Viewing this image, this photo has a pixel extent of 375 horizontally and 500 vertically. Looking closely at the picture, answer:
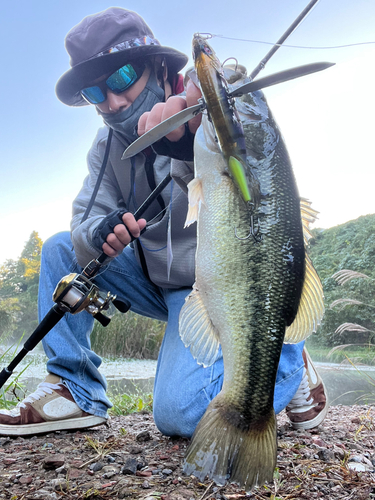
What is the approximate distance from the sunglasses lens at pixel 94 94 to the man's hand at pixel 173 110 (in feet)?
4.30

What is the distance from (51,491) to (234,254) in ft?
3.67

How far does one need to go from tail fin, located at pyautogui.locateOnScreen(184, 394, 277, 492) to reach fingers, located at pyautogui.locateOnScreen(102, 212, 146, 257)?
0.88 metres

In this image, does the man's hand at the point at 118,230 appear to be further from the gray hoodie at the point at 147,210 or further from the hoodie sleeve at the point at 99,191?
the hoodie sleeve at the point at 99,191

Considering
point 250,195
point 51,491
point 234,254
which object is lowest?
point 51,491

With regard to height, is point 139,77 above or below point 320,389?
above

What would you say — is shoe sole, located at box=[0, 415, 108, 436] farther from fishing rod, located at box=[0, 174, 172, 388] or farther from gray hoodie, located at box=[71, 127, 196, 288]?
gray hoodie, located at box=[71, 127, 196, 288]

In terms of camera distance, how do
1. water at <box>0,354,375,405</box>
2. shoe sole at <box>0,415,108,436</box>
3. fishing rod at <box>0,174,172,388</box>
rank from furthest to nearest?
water at <box>0,354,375,405</box> → shoe sole at <box>0,415,108,436</box> → fishing rod at <box>0,174,172,388</box>

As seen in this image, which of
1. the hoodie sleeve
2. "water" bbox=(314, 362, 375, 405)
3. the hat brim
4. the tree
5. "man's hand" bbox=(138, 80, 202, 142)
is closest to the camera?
"man's hand" bbox=(138, 80, 202, 142)

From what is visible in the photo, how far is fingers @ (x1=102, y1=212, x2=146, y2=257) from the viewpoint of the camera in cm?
171

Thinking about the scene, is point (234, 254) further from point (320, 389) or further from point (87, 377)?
point (87, 377)

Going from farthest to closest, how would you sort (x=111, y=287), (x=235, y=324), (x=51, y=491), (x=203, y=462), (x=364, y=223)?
(x=364, y=223)
(x=111, y=287)
(x=51, y=491)
(x=235, y=324)
(x=203, y=462)

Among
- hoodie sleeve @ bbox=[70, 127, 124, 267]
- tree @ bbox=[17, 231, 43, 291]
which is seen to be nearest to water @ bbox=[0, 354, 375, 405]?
hoodie sleeve @ bbox=[70, 127, 124, 267]

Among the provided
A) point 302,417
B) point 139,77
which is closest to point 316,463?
point 302,417

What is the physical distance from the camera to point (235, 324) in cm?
116
